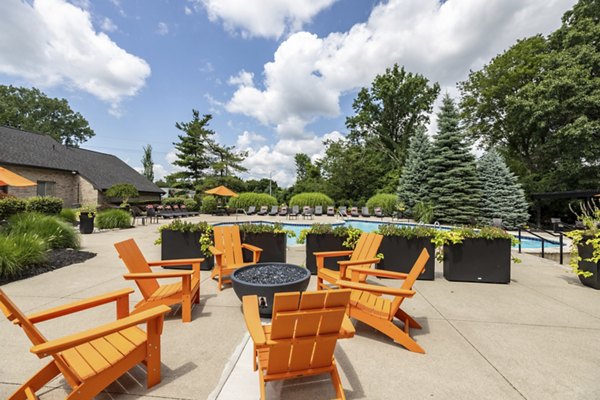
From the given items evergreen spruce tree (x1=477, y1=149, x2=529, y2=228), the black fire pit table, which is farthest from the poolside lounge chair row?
the black fire pit table

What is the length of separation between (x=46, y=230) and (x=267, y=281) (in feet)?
21.3

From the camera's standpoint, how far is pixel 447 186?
591 inches

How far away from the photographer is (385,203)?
65.7ft

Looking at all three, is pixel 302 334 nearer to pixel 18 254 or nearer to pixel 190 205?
pixel 18 254

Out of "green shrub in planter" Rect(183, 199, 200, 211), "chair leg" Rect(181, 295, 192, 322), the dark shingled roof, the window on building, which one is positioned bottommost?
"chair leg" Rect(181, 295, 192, 322)

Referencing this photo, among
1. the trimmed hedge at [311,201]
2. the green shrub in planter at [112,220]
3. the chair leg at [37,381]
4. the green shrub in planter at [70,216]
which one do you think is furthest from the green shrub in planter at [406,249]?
the trimmed hedge at [311,201]

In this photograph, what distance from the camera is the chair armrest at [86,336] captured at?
55.7 inches

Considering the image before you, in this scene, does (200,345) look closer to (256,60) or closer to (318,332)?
(318,332)

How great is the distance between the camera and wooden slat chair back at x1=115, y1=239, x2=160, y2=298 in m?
3.03

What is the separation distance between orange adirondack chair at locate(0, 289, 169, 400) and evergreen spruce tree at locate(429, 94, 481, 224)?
1619 centimetres

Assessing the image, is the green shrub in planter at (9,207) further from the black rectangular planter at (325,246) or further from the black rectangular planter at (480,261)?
the black rectangular planter at (480,261)

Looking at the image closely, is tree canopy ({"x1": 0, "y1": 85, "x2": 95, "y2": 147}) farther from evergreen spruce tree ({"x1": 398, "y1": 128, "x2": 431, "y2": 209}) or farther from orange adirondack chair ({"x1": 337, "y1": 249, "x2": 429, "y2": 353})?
orange adirondack chair ({"x1": 337, "y1": 249, "x2": 429, "y2": 353})

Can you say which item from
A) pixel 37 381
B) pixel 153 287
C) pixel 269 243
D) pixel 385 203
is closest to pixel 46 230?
pixel 153 287

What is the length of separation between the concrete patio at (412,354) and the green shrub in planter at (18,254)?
40 cm
